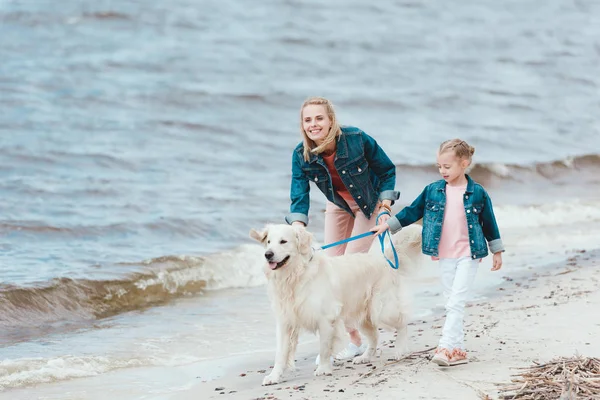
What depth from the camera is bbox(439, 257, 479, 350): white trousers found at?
552cm

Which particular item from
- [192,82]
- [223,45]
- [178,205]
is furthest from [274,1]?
[178,205]

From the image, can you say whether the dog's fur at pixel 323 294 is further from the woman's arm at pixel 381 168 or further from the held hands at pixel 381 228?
the woman's arm at pixel 381 168

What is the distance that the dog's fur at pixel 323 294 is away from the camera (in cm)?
561

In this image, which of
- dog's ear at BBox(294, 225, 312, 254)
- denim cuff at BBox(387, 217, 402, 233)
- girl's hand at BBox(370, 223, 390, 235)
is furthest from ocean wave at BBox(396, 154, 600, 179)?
dog's ear at BBox(294, 225, 312, 254)

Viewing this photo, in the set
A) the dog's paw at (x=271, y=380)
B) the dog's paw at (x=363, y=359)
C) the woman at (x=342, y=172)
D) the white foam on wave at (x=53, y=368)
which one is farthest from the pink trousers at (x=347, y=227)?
the white foam on wave at (x=53, y=368)

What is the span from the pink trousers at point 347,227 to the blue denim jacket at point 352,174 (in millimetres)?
83

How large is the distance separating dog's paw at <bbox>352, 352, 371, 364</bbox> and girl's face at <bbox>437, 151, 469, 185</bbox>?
4.86ft

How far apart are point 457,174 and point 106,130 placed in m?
13.0

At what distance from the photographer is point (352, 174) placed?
6.21 m

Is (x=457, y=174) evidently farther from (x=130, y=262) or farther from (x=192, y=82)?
(x=192, y=82)

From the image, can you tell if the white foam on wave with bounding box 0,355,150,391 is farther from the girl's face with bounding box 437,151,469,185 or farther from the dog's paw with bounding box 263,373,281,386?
the girl's face with bounding box 437,151,469,185

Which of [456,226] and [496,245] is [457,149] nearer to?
[456,226]

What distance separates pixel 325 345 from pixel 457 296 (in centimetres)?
94

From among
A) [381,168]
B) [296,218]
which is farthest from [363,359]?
[381,168]
